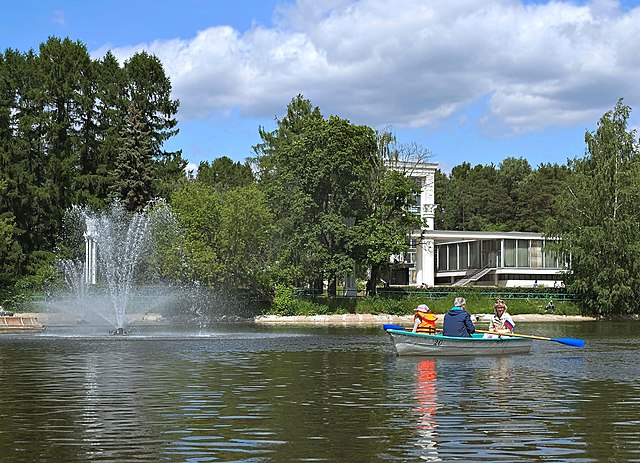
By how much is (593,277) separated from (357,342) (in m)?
35.4

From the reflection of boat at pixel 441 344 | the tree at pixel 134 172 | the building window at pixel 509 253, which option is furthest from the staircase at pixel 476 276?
the reflection of boat at pixel 441 344

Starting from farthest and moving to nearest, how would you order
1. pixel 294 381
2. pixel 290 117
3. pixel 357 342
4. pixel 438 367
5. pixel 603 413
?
pixel 290 117 → pixel 357 342 → pixel 438 367 → pixel 294 381 → pixel 603 413

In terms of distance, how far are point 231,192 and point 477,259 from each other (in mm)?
40993

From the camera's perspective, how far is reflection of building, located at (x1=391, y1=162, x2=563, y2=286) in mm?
94375

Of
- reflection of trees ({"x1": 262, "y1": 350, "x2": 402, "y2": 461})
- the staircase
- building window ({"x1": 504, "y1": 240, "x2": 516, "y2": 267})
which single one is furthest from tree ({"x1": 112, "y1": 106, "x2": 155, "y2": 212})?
reflection of trees ({"x1": 262, "y1": 350, "x2": 402, "y2": 461})

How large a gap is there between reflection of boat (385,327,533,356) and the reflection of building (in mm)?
59281

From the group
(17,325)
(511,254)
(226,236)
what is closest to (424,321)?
(17,325)

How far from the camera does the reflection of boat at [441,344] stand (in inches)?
1114

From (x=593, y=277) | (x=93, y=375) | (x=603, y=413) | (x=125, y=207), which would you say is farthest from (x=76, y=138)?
(x=603, y=413)

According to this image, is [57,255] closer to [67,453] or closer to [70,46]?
[70,46]

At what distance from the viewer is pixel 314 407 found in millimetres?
16844

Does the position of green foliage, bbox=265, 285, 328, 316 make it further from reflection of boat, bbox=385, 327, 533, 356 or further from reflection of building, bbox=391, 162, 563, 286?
reflection of boat, bbox=385, 327, 533, 356

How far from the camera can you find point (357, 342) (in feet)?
125

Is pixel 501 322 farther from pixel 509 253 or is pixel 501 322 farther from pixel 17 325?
pixel 509 253
